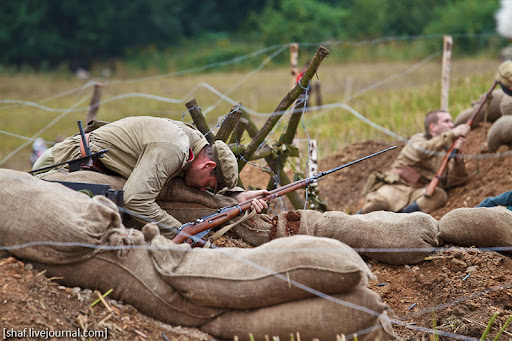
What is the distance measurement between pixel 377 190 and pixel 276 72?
81.3ft

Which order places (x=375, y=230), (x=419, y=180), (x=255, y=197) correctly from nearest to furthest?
(x=375, y=230)
(x=255, y=197)
(x=419, y=180)

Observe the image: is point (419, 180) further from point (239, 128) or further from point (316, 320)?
point (316, 320)

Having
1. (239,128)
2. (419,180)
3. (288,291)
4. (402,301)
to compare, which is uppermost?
(239,128)

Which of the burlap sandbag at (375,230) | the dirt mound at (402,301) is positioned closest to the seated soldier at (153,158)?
the burlap sandbag at (375,230)

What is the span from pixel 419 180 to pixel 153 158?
5.15 m

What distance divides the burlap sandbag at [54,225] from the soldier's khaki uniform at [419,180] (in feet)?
16.9

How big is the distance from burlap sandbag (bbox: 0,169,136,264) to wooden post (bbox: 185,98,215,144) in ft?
7.47

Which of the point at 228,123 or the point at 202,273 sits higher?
the point at 228,123

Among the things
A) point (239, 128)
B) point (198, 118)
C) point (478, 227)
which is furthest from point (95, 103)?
point (478, 227)

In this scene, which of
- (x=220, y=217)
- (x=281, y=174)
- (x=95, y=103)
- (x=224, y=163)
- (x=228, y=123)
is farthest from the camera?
(x=95, y=103)

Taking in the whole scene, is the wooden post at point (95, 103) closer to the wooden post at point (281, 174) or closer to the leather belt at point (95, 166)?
the wooden post at point (281, 174)

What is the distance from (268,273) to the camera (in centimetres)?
429

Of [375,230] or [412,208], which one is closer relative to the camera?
[375,230]

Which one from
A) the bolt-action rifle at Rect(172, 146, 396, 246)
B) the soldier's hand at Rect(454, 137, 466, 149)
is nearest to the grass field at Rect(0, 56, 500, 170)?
the soldier's hand at Rect(454, 137, 466, 149)
